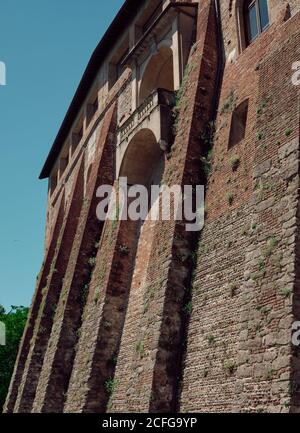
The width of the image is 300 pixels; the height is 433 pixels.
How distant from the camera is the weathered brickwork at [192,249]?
7.46 metres

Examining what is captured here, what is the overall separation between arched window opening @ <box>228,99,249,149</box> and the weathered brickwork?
0.09 meters

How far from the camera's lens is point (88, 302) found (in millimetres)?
14891

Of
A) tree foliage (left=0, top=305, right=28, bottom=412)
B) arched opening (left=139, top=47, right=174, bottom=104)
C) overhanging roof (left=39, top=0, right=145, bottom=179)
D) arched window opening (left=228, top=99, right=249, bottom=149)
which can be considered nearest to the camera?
arched window opening (left=228, top=99, right=249, bottom=149)

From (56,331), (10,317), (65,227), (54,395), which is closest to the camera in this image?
(54,395)

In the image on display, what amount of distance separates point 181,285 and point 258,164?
3.20 m

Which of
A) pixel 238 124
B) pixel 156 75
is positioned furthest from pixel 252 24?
pixel 156 75

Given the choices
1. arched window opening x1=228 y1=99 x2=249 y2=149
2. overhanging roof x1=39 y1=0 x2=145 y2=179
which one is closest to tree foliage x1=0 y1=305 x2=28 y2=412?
overhanging roof x1=39 y1=0 x2=145 y2=179

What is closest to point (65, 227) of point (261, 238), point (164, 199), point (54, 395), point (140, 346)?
point (54, 395)

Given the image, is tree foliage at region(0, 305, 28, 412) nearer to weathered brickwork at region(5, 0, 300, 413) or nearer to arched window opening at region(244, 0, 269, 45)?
weathered brickwork at region(5, 0, 300, 413)

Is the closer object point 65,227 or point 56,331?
point 56,331

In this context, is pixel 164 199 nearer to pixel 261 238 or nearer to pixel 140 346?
Answer: pixel 140 346

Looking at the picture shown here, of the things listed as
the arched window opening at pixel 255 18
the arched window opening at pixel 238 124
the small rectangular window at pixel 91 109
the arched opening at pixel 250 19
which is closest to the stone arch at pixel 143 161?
the arched window opening at pixel 238 124

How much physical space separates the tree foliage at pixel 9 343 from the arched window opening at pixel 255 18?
2525 centimetres

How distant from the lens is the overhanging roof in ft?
60.8
